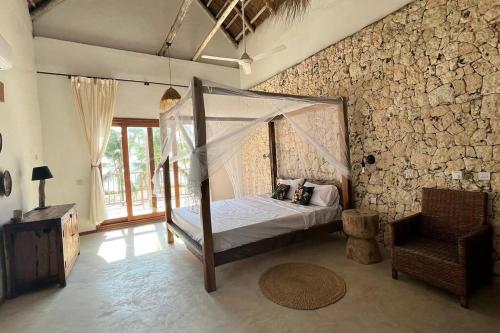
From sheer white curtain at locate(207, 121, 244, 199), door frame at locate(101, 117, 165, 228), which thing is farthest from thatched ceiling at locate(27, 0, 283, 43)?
sheer white curtain at locate(207, 121, 244, 199)

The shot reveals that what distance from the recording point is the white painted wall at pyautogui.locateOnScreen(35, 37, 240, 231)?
4.62 meters

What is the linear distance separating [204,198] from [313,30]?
356cm

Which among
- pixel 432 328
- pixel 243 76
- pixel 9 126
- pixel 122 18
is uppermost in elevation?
pixel 122 18

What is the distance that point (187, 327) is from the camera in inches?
81.4

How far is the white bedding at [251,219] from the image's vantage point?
285 cm

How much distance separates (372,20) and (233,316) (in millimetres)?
3917

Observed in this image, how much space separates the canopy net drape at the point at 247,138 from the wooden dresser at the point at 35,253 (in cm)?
138

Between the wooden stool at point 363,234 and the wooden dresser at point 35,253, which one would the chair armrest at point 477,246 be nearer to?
the wooden stool at point 363,234

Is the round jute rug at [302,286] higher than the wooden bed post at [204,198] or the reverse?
the reverse

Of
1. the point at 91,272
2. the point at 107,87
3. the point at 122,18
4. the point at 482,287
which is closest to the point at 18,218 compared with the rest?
the point at 91,272

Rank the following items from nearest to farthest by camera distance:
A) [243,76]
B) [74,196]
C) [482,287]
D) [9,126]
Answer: [482,287] < [9,126] < [74,196] < [243,76]

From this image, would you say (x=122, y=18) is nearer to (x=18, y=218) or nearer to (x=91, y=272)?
(x=18, y=218)

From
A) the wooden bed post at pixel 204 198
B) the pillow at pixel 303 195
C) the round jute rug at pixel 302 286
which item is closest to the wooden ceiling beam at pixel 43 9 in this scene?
the wooden bed post at pixel 204 198

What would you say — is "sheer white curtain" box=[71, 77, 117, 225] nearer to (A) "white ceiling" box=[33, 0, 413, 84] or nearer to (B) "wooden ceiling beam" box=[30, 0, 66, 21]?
(A) "white ceiling" box=[33, 0, 413, 84]
